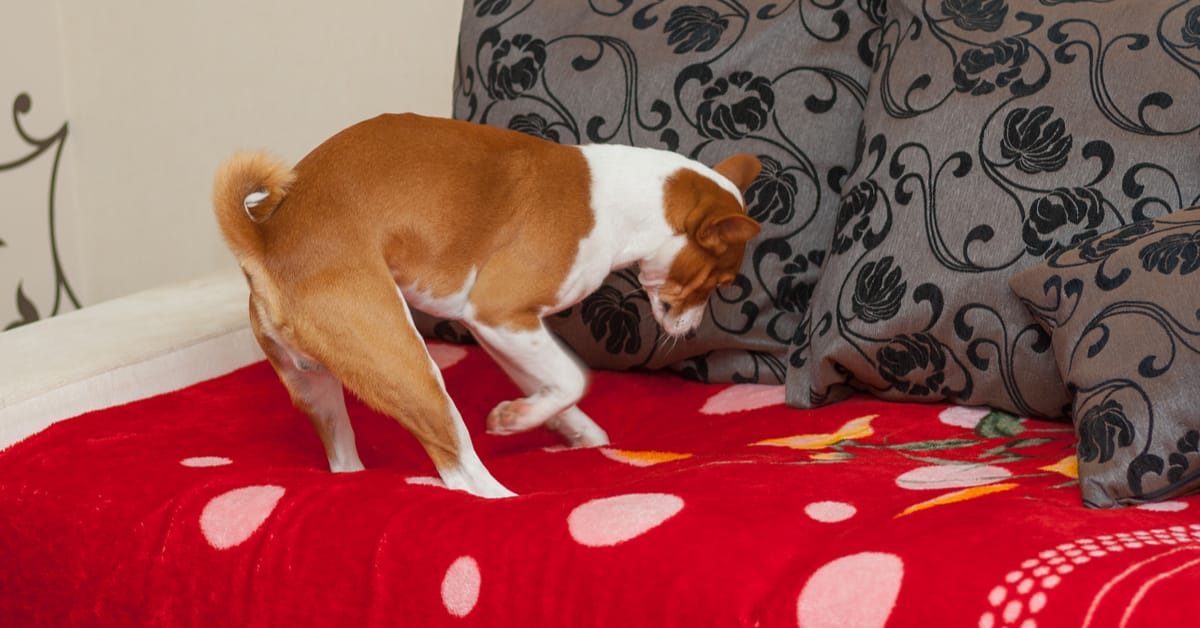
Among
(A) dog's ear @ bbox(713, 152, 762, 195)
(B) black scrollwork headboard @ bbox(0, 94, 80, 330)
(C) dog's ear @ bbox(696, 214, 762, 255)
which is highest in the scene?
(A) dog's ear @ bbox(713, 152, 762, 195)

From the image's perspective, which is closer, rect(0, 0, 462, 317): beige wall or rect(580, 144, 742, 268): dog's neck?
rect(580, 144, 742, 268): dog's neck

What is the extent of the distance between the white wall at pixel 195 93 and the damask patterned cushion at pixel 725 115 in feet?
2.09

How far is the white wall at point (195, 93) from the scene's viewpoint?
246 centimetres

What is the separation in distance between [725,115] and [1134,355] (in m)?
0.75

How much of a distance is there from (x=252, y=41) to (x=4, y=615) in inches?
60.9

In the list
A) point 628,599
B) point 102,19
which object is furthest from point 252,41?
point 628,599

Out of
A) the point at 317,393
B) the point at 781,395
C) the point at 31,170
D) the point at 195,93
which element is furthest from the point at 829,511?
the point at 31,170

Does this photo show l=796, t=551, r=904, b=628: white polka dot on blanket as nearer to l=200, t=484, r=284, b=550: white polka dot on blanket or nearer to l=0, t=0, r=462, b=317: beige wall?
l=200, t=484, r=284, b=550: white polka dot on blanket

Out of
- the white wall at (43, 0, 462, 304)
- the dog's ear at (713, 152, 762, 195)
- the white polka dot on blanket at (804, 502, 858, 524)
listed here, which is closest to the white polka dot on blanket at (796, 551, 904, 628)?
the white polka dot on blanket at (804, 502, 858, 524)

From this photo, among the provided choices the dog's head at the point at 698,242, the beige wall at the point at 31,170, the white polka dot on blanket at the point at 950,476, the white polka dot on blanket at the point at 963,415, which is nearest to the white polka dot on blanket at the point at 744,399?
the dog's head at the point at 698,242

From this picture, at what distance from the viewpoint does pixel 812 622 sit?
39.0 inches

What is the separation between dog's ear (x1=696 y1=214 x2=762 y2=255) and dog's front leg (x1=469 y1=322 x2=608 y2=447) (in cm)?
26

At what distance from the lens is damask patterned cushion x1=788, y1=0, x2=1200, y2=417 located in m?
1.46

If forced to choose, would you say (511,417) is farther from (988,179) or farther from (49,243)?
(49,243)
